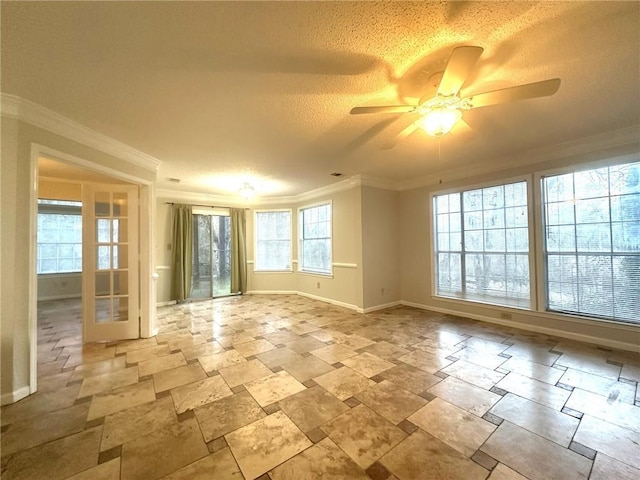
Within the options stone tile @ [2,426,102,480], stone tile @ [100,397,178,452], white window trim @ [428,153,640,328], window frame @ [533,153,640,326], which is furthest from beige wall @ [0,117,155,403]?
window frame @ [533,153,640,326]

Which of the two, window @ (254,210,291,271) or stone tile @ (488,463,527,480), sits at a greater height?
window @ (254,210,291,271)

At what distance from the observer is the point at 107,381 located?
2.46 m

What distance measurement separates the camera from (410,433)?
173 cm

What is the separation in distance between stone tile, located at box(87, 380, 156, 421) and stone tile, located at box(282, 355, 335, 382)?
1246 millimetres

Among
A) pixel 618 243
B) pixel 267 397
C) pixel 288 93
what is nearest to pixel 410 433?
pixel 267 397

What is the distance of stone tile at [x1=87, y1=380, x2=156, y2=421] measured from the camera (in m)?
2.02

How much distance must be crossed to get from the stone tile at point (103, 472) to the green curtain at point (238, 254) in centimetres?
501

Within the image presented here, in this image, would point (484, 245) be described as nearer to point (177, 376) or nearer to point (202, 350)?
point (202, 350)

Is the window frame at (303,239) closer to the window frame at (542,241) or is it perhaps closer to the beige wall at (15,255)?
the window frame at (542,241)

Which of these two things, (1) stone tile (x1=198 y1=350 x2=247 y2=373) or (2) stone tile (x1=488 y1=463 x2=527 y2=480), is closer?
(2) stone tile (x1=488 y1=463 x2=527 y2=480)

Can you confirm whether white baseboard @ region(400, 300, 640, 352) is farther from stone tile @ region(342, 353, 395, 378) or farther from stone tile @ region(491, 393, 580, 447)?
stone tile @ region(342, 353, 395, 378)

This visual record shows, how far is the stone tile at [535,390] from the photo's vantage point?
2051mm

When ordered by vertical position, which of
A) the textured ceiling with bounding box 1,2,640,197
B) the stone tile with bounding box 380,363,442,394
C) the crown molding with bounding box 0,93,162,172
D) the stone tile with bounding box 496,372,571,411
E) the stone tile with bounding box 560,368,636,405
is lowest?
the stone tile with bounding box 380,363,442,394

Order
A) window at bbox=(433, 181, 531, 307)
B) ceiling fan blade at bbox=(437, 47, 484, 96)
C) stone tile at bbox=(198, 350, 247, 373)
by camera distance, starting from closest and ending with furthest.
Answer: ceiling fan blade at bbox=(437, 47, 484, 96) → stone tile at bbox=(198, 350, 247, 373) → window at bbox=(433, 181, 531, 307)
